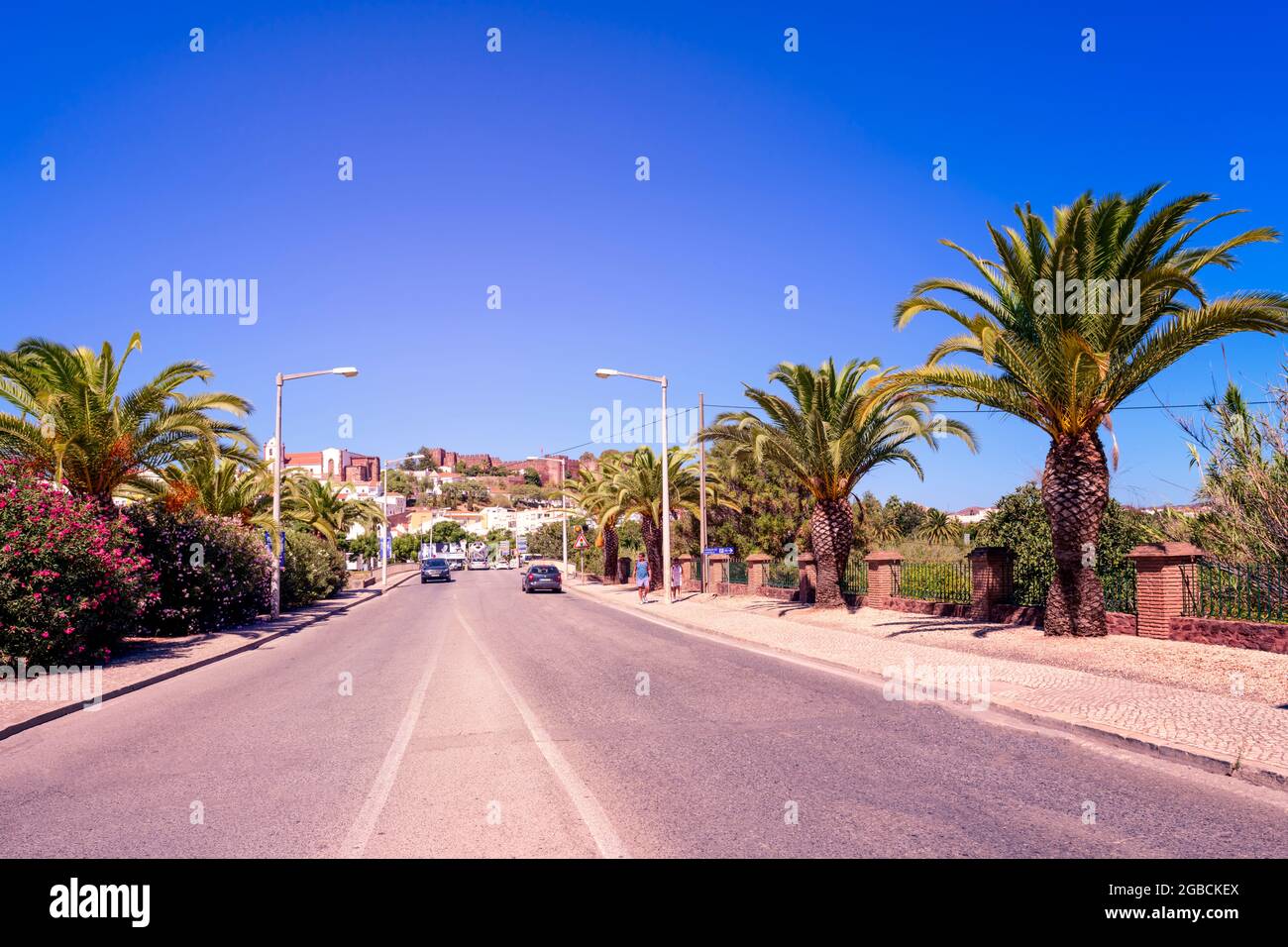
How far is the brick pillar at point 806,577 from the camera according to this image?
26.2 meters

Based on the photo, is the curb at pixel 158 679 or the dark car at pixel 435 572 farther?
the dark car at pixel 435 572

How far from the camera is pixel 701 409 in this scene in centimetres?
3319

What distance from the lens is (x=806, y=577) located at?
26.5m

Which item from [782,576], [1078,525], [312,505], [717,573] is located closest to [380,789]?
[1078,525]

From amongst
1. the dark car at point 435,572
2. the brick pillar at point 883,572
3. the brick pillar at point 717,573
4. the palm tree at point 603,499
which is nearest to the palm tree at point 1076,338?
the brick pillar at point 883,572

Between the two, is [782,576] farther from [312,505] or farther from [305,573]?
[312,505]

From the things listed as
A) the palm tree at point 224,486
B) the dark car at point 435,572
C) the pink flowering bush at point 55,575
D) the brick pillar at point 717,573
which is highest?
the palm tree at point 224,486

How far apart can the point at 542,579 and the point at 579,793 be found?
3672 centimetres

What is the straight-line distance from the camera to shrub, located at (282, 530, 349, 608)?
97.7 feet

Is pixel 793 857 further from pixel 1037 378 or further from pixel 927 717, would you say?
pixel 1037 378

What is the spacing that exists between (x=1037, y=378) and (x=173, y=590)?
59.7ft

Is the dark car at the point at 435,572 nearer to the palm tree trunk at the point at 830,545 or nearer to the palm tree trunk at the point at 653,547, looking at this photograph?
the palm tree trunk at the point at 653,547

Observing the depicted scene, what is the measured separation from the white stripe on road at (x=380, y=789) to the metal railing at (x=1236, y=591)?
38.5ft
